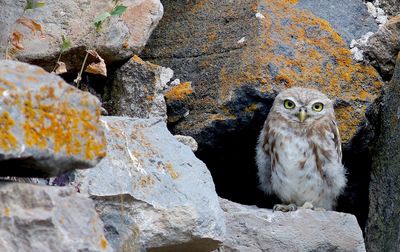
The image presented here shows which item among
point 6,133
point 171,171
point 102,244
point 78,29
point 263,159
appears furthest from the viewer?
point 263,159

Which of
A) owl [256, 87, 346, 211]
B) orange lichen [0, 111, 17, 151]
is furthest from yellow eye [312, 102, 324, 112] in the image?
orange lichen [0, 111, 17, 151]

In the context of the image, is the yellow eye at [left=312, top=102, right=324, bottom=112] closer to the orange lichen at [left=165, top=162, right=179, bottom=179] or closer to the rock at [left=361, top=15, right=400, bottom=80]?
the rock at [left=361, top=15, right=400, bottom=80]

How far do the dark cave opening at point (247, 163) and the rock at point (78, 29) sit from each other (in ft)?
2.43

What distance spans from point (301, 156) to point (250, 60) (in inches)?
31.1

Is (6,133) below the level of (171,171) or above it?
above

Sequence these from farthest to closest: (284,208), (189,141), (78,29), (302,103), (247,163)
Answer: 1. (247,163)
2. (302,103)
3. (284,208)
4. (189,141)
5. (78,29)

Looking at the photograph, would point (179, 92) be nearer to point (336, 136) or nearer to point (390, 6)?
point (336, 136)

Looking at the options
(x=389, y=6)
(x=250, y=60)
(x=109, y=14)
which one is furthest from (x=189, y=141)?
(x=389, y=6)

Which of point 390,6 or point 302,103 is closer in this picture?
point 302,103

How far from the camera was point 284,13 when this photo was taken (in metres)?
6.24

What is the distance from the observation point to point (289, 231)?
541 cm

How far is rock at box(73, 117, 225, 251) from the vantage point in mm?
4414

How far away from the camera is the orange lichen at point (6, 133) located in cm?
307

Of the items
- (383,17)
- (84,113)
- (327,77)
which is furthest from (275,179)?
(84,113)
